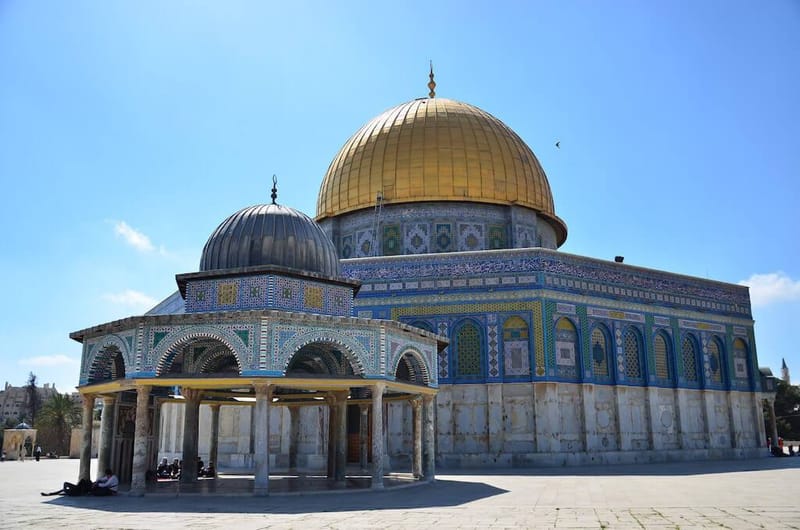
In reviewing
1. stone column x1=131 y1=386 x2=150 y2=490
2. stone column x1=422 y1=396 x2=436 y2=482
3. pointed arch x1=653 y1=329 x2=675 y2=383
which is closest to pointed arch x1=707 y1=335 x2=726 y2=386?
pointed arch x1=653 y1=329 x2=675 y2=383

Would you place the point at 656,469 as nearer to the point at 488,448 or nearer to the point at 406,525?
the point at 488,448

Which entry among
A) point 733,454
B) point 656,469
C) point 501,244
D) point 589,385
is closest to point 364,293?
point 501,244

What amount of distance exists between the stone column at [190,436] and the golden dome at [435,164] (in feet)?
39.9

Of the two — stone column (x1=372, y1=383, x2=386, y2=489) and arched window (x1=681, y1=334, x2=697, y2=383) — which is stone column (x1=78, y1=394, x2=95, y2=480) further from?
arched window (x1=681, y1=334, x2=697, y2=383)

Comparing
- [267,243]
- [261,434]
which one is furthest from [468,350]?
[261,434]

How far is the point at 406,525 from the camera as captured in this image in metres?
9.20

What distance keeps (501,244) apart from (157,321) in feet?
49.0

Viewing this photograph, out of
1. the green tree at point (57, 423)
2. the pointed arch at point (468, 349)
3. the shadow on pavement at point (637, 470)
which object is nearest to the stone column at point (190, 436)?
the shadow on pavement at point (637, 470)

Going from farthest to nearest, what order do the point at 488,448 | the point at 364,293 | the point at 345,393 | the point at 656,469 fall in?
the point at 364,293 → the point at 488,448 → the point at 656,469 → the point at 345,393

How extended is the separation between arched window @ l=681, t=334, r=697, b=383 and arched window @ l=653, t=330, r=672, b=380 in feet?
2.41

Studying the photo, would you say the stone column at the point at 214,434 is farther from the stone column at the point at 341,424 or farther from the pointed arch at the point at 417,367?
the pointed arch at the point at 417,367

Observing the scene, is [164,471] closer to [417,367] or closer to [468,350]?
[417,367]

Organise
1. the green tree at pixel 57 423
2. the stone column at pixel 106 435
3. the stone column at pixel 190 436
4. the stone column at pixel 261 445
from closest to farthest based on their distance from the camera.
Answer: the stone column at pixel 261 445, the stone column at pixel 106 435, the stone column at pixel 190 436, the green tree at pixel 57 423

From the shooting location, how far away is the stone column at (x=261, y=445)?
1299cm
